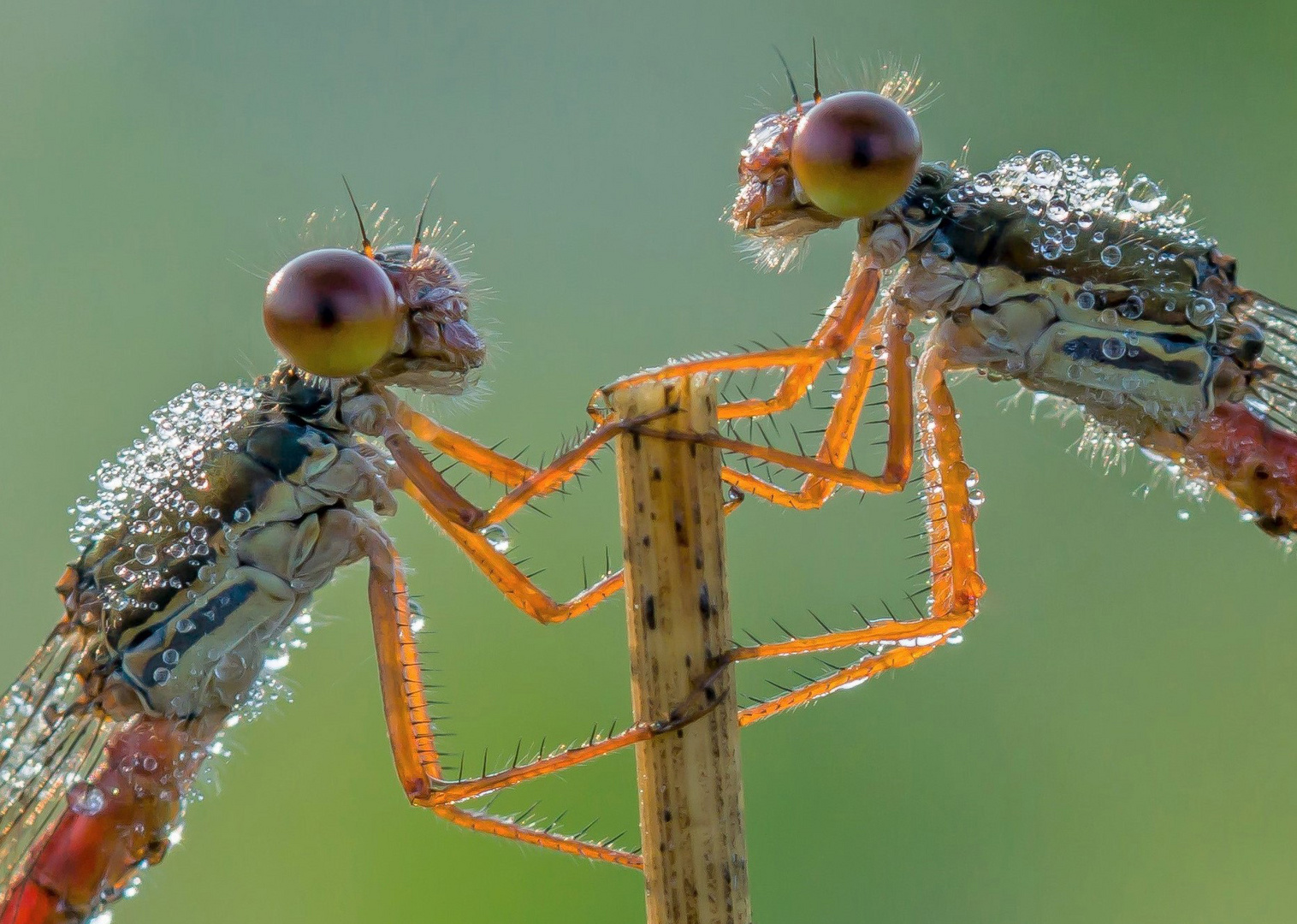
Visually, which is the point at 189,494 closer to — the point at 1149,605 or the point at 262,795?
the point at 262,795

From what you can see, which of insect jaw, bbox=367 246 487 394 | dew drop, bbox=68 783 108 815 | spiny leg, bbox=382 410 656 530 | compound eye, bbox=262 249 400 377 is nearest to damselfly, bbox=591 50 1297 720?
spiny leg, bbox=382 410 656 530

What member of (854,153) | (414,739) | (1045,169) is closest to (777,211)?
(854,153)

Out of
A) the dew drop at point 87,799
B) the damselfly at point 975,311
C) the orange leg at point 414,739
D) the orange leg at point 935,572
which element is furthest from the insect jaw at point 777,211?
the dew drop at point 87,799

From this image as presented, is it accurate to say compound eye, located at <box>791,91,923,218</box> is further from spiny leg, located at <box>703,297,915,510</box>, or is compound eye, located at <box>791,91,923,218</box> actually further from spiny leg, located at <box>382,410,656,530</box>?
spiny leg, located at <box>382,410,656,530</box>

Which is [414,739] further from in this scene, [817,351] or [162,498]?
[817,351]

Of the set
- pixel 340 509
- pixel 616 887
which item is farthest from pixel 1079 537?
pixel 340 509
